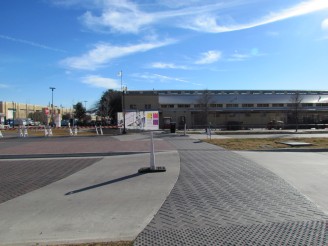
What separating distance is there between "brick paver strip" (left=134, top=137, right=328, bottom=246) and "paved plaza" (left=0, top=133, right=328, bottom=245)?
0.05 feet

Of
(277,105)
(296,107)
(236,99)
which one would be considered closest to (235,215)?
(296,107)

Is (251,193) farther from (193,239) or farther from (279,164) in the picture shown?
(279,164)

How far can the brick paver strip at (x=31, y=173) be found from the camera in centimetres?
933

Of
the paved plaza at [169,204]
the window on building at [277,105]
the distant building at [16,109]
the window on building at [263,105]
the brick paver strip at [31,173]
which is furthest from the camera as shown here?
the distant building at [16,109]

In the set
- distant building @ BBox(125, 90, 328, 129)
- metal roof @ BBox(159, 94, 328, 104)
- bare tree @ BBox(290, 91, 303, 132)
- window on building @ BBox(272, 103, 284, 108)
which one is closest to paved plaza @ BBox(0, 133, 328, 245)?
bare tree @ BBox(290, 91, 303, 132)

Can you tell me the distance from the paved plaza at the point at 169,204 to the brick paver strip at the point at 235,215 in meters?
0.01

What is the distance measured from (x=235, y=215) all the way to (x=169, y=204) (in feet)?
4.54

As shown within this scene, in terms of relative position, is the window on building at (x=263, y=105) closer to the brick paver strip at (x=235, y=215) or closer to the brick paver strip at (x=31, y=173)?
the brick paver strip at (x=31, y=173)

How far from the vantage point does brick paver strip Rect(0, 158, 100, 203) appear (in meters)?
9.33

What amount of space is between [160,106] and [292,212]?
231ft

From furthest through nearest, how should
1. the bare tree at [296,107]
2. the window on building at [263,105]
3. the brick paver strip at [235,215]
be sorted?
the window on building at [263,105], the bare tree at [296,107], the brick paver strip at [235,215]

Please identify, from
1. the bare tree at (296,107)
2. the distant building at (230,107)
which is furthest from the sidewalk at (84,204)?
the distant building at (230,107)

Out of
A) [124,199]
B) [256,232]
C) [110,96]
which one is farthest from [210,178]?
[110,96]

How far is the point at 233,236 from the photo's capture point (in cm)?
545
